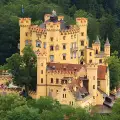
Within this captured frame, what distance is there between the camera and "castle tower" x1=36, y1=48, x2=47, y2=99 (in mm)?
127625

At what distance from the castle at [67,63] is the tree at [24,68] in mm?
1172

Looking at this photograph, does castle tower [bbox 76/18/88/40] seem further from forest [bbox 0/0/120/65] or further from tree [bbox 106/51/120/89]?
forest [bbox 0/0/120/65]

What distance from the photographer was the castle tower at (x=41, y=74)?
419ft

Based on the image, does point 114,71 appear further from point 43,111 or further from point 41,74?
point 43,111

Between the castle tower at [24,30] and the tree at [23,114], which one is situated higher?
the castle tower at [24,30]

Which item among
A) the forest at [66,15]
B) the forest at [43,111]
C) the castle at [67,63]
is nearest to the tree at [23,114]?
the forest at [43,111]

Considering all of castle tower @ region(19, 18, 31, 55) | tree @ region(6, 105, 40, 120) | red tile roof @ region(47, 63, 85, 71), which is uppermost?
castle tower @ region(19, 18, 31, 55)

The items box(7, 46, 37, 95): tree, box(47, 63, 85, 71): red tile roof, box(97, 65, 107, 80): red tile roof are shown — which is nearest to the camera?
box(47, 63, 85, 71): red tile roof

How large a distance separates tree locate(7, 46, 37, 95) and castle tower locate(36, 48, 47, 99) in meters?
1.49

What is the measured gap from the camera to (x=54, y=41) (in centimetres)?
13288

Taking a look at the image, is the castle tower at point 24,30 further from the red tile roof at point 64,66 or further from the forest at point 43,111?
the forest at point 43,111

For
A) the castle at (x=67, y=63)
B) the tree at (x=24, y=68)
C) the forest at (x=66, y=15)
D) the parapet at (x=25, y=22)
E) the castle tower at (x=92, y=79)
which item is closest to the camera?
the castle at (x=67, y=63)

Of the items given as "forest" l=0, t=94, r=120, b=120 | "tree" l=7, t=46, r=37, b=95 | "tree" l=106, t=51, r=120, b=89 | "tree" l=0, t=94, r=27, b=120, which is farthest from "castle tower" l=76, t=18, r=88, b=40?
"tree" l=0, t=94, r=27, b=120

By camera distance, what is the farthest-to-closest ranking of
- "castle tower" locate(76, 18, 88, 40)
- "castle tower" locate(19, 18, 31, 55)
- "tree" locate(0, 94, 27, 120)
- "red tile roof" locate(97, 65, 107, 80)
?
1. "castle tower" locate(19, 18, 31, 55)
2. "castle tower" locate(76, 18, 88, 40)
3. "red tile roof" locate(97, 65, 107, 80)
4. "tree" locate(0, 94, 27, 120)
